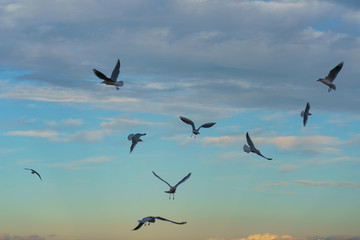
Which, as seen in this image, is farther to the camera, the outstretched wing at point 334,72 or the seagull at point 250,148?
the outstretched wing at point 334,72

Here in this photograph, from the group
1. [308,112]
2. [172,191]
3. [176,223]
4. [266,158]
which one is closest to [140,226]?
[176,223]

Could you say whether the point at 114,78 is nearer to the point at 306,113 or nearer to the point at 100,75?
the point at 100,75

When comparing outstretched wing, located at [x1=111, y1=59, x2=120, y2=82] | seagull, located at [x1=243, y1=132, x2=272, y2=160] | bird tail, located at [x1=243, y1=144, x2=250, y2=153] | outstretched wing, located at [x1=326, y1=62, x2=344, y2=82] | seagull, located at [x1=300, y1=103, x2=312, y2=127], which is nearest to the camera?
seagull, located at [x1=243, y1=132, x2=272, y2=160]

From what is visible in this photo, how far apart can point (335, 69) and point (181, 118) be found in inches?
883

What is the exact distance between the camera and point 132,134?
76.4 m

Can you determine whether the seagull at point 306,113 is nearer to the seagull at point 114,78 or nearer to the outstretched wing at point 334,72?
the outstretched wing at point 334,72

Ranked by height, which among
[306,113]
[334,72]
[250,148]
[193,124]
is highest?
[334,72]

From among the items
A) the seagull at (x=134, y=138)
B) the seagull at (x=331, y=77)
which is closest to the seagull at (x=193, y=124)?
the seagull at (x=134, y=138)

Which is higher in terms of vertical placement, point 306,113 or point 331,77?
point 331,77

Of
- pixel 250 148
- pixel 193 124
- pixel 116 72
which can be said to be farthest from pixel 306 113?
pixel 116 72

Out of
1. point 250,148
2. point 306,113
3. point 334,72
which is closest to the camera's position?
point 250,148

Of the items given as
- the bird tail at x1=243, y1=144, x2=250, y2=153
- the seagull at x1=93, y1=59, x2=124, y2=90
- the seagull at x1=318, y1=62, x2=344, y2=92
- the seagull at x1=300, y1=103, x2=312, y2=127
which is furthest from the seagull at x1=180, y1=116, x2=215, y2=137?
the seagull at x1=318, y1=62, x2=344, y2=92

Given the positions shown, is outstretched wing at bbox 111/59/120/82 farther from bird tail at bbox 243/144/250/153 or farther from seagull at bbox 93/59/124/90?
bird tail at bbox 243/144/250/153

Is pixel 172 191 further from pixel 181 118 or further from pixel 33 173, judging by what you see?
pixel 33 173
